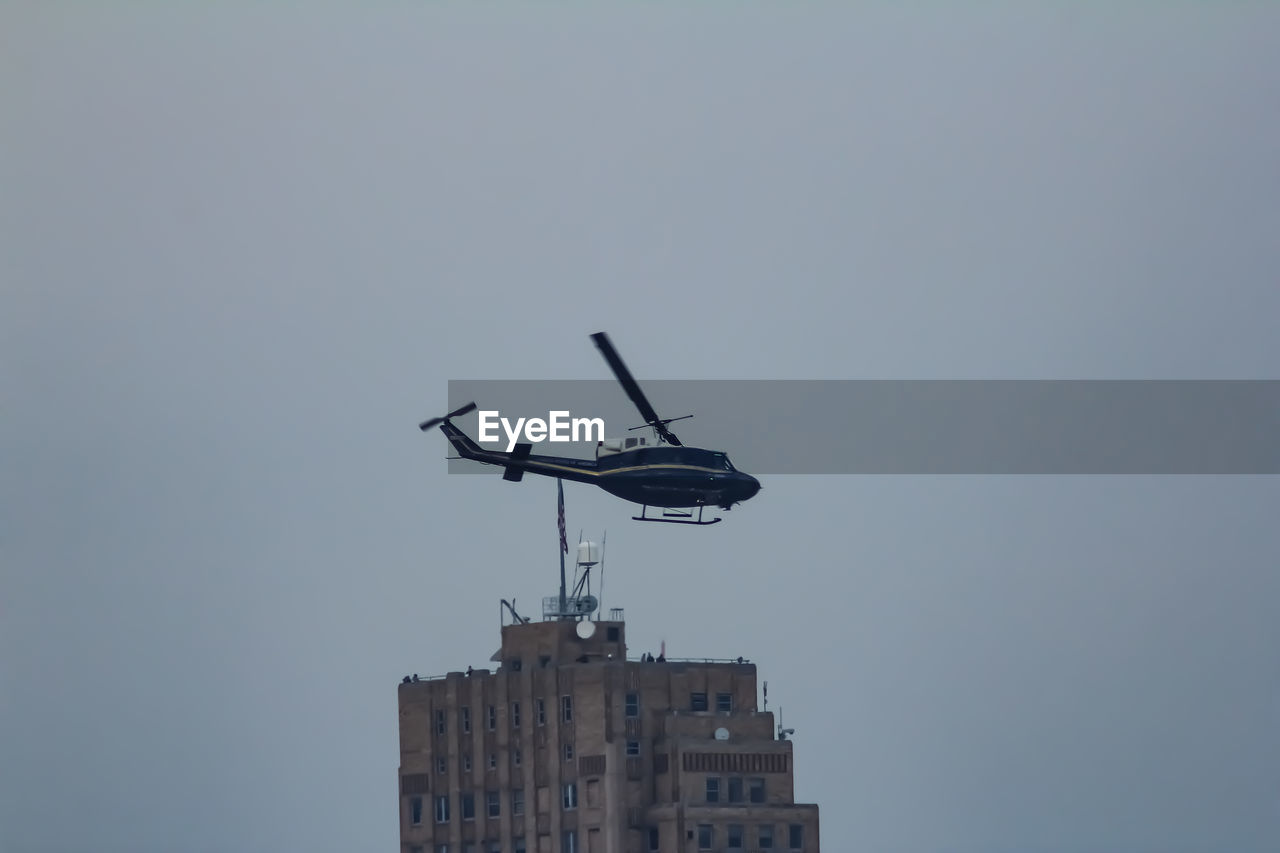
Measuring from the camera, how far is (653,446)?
171 m

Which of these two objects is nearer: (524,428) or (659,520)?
(659,520)

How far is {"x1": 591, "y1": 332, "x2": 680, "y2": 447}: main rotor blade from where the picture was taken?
16612 cm

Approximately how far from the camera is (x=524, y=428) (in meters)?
182

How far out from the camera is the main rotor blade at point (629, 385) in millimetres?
166125

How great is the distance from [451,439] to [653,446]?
14.6m

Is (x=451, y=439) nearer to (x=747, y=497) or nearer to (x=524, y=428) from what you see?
(x=524, y=428)

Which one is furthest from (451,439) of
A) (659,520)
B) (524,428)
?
(659,520)

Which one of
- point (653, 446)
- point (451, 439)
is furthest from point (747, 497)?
point (451, 439)

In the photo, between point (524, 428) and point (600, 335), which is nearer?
point (600, 335)

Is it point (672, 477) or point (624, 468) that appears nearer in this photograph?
point (672, 477)

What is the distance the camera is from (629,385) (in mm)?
168500

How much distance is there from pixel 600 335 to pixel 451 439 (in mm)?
18157

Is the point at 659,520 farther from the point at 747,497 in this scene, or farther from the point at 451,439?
the point at 451,439

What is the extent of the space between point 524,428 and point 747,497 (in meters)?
16.2
